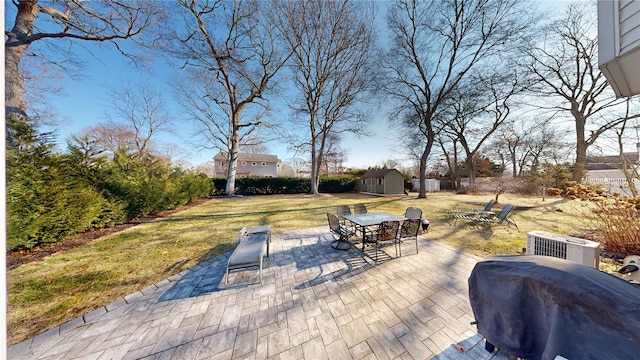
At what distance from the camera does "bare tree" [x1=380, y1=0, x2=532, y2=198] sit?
11.7 metres

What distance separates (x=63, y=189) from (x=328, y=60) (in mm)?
16394

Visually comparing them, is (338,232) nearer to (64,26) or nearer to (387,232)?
(387,232)

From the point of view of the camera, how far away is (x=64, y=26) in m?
6.98

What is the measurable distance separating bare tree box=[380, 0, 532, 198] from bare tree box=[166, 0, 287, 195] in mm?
9092

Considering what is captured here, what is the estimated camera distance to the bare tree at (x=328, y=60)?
13172 mm

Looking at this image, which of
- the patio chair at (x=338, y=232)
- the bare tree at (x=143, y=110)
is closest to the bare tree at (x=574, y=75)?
the patio chair at (x=338, y=232)

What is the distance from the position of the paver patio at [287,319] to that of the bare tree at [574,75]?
16260 mm

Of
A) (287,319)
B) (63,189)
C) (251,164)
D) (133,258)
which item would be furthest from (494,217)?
(251,164)

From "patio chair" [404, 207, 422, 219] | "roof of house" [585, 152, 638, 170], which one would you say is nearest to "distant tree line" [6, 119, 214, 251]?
"patio chair" [404, 207, 422, 219]

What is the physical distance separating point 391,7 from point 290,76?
855 centimetres

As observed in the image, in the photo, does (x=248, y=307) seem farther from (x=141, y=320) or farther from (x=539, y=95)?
(x=539, y=95)

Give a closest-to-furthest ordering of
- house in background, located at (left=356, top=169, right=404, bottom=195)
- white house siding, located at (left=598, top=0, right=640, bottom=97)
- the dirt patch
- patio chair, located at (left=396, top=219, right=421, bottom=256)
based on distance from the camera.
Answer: white house siding, located at (left=598, top=0, right=640, bottom=97) → the dirt patch → patio chair, located at (left=396, top=219, right=421, bottom=256) → house in background, located at (left=356, top=169, right=404, bottom=195)

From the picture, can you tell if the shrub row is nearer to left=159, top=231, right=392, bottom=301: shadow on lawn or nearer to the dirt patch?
left=159, top=231, right=392, bottom=301: shadow on lawn

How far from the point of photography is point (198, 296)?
9.41 feet
